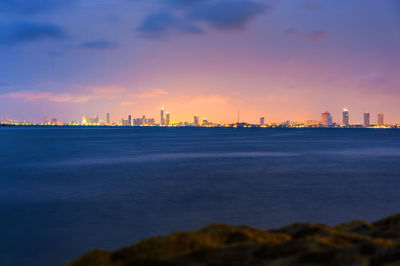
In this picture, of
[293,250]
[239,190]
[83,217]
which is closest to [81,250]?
[83,217]

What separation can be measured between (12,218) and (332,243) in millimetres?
13334

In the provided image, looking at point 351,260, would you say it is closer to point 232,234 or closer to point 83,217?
point 232,234

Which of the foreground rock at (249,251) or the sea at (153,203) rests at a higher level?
the foreground rock at (249,251)

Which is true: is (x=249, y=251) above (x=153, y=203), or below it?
above

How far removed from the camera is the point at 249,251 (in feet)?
22.2

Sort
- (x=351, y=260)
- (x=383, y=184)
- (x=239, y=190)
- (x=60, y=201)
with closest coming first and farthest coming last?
(x=351, y=260)
(x=60, y=201)
(x=239, y=190)
(x=383, y=184)

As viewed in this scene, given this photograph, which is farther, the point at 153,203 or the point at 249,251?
the point at 153,203

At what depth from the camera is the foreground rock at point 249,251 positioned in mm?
6191

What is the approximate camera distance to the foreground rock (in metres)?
6.19

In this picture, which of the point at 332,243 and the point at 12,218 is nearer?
the point at 332,243

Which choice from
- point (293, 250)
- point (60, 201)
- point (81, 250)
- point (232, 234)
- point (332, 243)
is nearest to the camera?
point (293, 250)

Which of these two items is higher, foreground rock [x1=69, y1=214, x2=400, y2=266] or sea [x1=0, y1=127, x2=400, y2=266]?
foreground rock [x1=69, y1=214, x2=400, y2=266]

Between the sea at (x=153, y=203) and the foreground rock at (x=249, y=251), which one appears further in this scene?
the sea at (x=153, y=203)

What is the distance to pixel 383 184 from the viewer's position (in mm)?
25062
